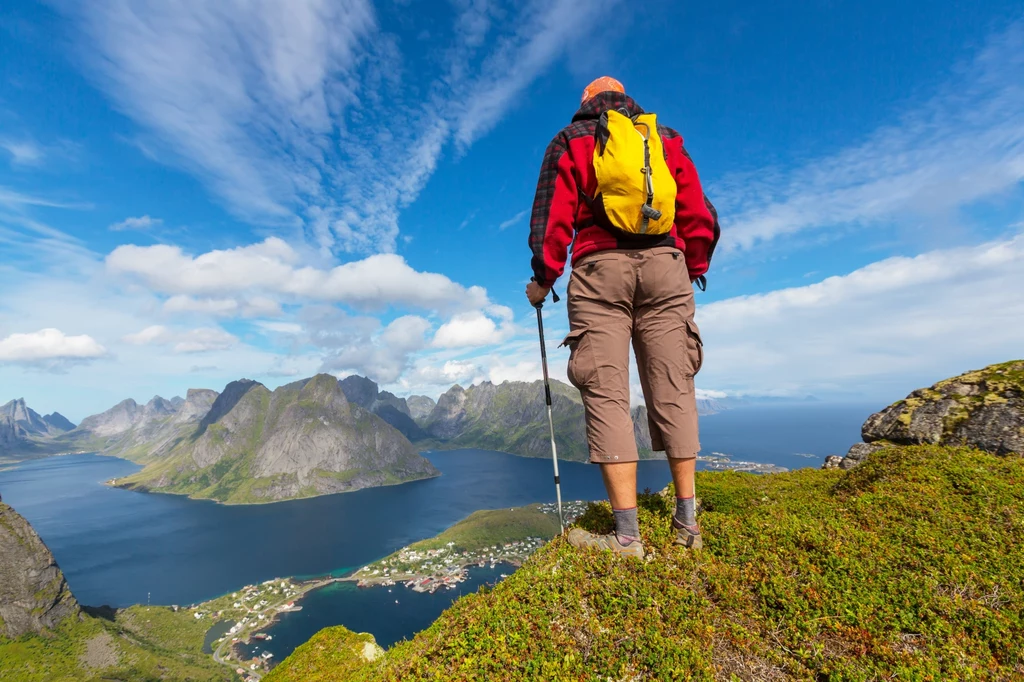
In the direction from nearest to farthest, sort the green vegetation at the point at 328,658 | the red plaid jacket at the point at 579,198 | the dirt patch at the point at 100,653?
the red plaid jacket at the point at 579,198 → the green vegetation at the point at 328,658 → the dirt patch at the point at 100,653

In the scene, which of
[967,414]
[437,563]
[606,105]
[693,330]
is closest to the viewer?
[693,330]

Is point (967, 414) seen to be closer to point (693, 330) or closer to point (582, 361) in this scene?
point (693, 330)

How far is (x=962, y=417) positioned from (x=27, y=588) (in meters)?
233

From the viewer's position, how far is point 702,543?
5.06 meters

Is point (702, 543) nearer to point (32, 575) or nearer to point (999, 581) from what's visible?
point (999, 581)

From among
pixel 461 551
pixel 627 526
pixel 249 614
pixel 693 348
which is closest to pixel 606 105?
pixel 693 348

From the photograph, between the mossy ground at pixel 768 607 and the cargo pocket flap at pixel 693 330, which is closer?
the mossy ground at pixel 768 607

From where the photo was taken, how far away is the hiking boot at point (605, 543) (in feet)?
15.0

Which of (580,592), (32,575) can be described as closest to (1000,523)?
(580,592)

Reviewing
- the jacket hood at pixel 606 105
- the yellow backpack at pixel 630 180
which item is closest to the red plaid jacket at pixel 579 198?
the jacket hood at pixel 606 105

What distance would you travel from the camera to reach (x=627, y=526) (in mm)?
4672

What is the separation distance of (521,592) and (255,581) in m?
193

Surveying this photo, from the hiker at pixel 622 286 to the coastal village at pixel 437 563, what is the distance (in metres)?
135

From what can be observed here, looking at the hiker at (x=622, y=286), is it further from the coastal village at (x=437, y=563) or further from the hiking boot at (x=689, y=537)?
the coastal village at (x=437, y=563)
